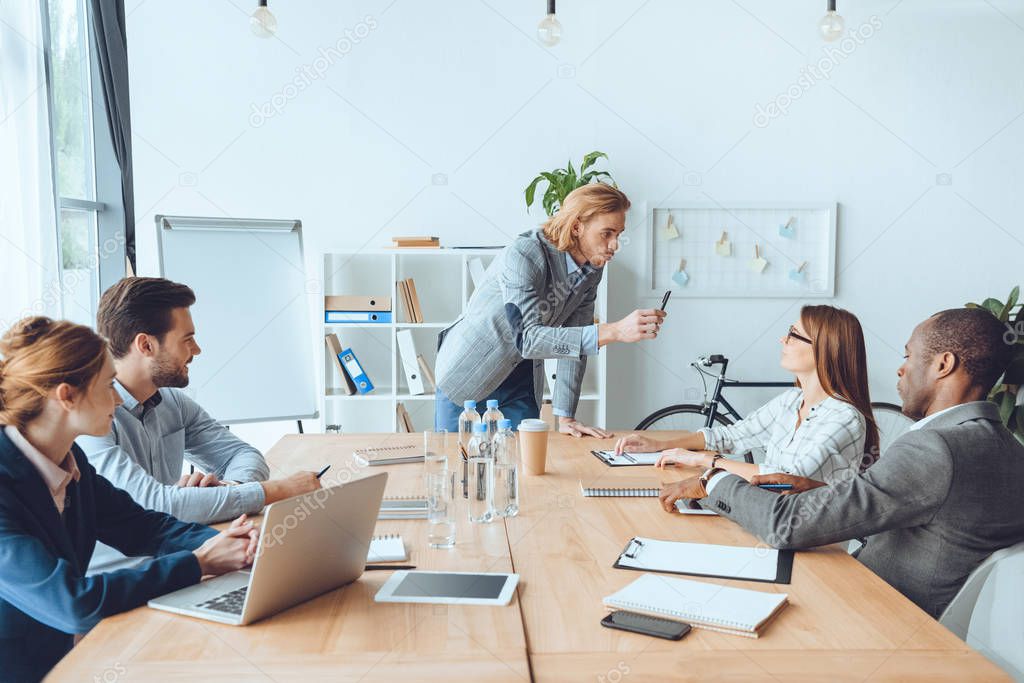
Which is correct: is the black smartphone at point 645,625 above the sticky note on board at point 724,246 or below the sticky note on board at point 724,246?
below

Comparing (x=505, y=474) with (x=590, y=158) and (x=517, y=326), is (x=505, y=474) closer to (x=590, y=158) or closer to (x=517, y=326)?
(x=517, y=326)

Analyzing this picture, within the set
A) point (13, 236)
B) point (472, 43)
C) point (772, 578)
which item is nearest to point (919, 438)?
point (772, 578)

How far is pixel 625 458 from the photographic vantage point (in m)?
2.42

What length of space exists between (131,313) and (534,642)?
1.27 m

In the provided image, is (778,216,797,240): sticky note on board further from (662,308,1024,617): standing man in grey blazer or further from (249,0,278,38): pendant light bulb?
(662,308,1024,617): standing man in grey blazer

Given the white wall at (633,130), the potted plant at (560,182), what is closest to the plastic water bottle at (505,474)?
the potted plant at (560,182)

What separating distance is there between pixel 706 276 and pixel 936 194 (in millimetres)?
1379

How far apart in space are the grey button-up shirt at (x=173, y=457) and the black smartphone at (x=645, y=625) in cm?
90

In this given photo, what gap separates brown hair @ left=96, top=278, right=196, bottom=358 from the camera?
1.94 m

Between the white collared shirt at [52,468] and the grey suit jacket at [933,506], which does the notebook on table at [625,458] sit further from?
the white collared shirt at [52,468]

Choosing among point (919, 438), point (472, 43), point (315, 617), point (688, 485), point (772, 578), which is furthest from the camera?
point (472, 43)

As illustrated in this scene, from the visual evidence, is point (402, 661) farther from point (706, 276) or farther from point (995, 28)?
point (995, 28)

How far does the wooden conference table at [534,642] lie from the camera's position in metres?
1.11

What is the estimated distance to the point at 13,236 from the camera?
8.98ft
